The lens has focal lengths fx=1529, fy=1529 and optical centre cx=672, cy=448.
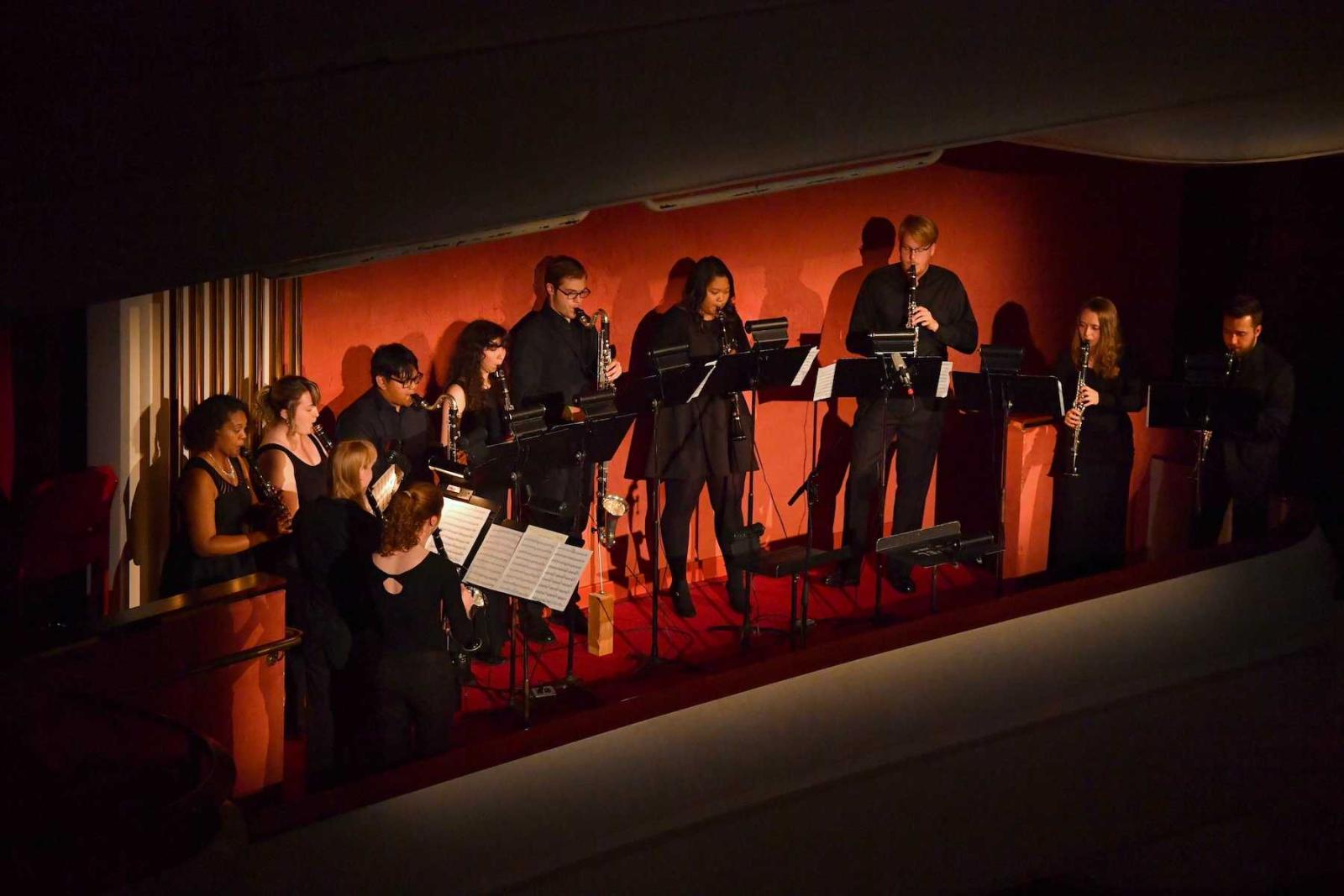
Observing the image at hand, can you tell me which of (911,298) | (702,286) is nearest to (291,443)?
(702,286)

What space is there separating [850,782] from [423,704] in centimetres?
155

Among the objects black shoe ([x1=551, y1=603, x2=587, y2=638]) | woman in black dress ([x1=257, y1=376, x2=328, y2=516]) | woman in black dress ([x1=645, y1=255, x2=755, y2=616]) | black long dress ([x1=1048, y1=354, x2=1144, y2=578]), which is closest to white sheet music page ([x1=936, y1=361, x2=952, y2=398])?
black long dress ([x1=1048, y1=354, x2=1144, y2=578])

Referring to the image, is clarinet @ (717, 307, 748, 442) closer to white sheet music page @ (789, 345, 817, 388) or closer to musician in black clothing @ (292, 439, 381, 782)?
white sheet music page @ (789, 345, 817, 388)

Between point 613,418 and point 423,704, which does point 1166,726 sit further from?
point 423,704

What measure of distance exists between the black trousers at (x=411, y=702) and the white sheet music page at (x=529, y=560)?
39 cm

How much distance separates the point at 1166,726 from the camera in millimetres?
5930

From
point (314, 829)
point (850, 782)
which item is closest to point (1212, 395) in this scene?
point (850, 782)

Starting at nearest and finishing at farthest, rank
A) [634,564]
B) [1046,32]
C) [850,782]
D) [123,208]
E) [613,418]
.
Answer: [123,208], [1046,32], [850,782], [613,418], [634,564]

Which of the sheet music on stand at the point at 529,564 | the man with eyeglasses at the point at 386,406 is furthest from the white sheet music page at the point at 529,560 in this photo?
the man with eyeglasses at the point at 386,406

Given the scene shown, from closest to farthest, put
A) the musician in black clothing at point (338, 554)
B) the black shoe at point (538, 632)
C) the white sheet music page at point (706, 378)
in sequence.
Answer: the musician in black clothing at point (338, 554) < the white sheet music page at point (706, 378) < the black shoe at point (538, 632)

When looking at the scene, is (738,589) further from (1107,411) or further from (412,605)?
(412,605)

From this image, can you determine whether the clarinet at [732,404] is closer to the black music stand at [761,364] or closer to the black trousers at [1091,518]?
the black music stand at [761,364]

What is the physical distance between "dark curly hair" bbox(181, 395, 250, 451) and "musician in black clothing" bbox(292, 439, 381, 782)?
1.84 feet

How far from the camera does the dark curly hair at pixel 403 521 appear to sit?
183 inches
